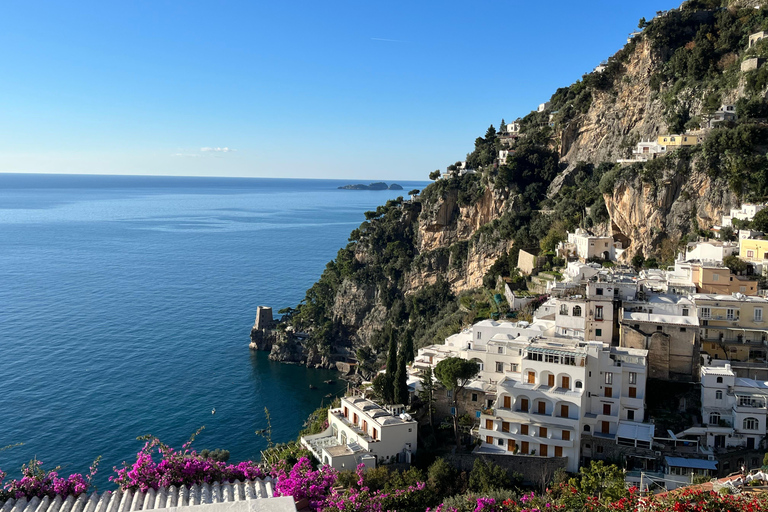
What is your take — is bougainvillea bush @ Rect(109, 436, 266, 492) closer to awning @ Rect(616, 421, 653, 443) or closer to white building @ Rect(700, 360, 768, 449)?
awning @ Rect(616, 421, 653, 443)

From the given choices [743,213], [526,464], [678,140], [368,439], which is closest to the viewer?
[526,464]

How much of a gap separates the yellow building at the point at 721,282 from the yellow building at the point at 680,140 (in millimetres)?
13703

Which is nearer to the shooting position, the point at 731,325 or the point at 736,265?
the point at 731,325

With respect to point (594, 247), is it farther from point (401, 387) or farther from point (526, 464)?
point (526, 464)

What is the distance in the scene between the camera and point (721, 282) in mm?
30344

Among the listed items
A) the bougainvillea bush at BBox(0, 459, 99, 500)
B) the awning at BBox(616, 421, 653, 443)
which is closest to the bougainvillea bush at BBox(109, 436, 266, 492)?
the bougainvillea bush at BBox(0, 459, 99, 500)

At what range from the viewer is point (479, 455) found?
2217 cm

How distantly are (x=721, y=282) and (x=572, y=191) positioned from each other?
20091 millimetres

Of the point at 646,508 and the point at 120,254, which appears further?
the point at 120,254

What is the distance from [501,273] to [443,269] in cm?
1181

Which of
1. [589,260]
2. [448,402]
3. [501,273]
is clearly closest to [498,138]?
[501,273]

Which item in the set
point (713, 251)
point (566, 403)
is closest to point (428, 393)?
point (566, 403)

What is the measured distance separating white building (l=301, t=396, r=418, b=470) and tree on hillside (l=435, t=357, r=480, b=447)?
195 cm

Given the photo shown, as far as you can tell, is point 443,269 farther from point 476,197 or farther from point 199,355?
point 199,355
